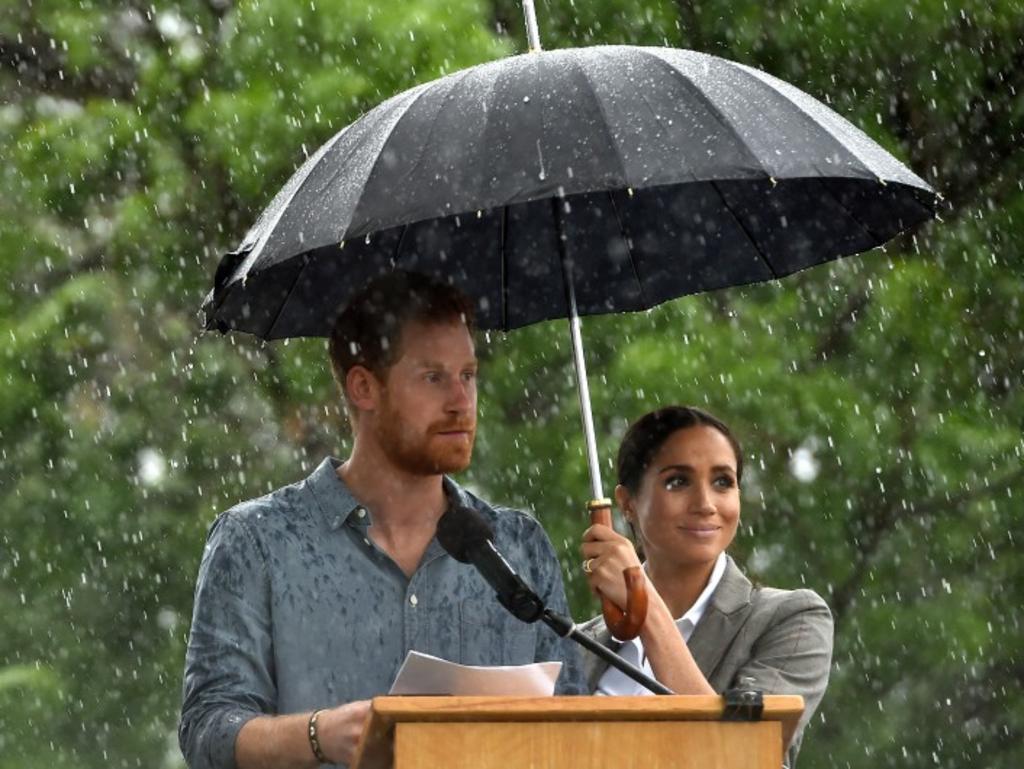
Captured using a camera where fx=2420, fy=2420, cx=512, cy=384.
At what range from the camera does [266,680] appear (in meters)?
4.59

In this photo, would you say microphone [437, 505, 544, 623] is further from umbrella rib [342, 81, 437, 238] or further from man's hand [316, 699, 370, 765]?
umbrella rib [342, 81, 437, 238]

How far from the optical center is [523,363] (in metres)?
11.0

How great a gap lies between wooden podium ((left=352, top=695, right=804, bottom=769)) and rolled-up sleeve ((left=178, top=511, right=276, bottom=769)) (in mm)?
821

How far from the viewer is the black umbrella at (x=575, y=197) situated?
444 cm

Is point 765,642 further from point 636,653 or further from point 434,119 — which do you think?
point 434,119

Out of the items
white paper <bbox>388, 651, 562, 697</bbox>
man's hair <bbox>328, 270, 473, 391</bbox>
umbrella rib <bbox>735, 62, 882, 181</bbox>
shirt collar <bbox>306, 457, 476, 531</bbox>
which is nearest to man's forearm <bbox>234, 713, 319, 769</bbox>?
white paper <bbox>388, 651, 562, 697</bbox>

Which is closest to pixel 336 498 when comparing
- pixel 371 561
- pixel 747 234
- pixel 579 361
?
pixel 371 561

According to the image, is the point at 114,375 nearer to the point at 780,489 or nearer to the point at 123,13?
the point at 123,13

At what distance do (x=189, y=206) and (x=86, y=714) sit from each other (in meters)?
2.78

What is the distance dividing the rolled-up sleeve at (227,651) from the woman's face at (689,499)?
1.28 meters

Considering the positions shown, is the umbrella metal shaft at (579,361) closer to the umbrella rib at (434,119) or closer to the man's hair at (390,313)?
the man's hair at (390,313)

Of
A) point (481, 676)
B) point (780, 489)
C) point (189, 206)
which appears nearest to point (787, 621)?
point (481, 676)

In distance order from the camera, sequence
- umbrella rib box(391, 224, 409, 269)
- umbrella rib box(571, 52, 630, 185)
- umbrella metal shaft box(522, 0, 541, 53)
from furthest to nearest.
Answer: umbrella rib box(391, 224, 409, 269)
umbrella metal shaft box(522, 0, 541, 53)
umbrella rib box(571, 52, 630, 185)

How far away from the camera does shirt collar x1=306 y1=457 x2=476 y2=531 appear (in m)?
4.76
